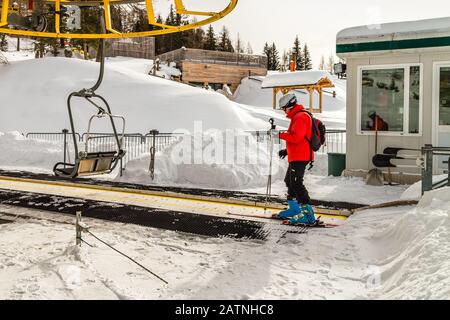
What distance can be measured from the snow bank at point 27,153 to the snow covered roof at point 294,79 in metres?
18.8

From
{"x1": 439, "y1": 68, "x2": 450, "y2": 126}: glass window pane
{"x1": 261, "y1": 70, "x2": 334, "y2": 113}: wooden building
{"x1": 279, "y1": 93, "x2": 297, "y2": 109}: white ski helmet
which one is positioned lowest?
{"x1": 279, "y1": 93, "x2": 297, "y2": 109}: white ski helmet

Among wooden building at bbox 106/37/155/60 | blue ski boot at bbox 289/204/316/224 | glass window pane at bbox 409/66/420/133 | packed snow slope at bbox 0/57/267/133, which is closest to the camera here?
blue ski boot at bbox 289/204/316/224

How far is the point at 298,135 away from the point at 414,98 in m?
5.28

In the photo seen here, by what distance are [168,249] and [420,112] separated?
7.61 metres

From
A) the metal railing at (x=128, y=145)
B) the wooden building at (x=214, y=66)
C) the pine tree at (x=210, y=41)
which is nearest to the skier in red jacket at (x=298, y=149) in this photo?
the metal railing at (x=128, y=145)

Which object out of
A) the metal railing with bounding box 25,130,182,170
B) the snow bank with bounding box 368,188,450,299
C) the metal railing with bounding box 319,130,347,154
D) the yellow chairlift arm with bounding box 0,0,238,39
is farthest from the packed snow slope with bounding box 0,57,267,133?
the snow bank with bounding box 368,188,450,299

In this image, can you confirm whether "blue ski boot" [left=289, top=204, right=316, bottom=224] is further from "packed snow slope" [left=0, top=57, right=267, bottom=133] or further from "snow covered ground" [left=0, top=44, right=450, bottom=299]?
"packed snow slope" [left=0, top=57, right=267, bottom=133]

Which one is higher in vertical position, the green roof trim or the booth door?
the green roof trim

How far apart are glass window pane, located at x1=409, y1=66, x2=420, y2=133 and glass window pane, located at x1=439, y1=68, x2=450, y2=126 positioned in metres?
0.50

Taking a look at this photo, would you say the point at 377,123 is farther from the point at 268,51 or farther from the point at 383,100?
the point at 268,51

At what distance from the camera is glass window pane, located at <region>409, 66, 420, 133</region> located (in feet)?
33.3

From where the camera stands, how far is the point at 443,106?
9883 mm

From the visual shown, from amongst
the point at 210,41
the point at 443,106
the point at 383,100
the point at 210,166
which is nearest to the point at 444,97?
the point at 443,106

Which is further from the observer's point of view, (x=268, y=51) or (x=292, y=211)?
(x=268, y=51)
